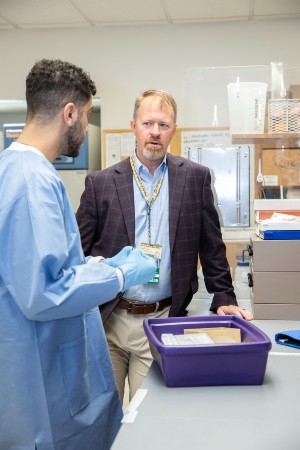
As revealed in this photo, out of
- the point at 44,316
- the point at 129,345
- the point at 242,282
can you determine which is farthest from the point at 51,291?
the point at 242,282

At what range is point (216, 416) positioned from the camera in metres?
1.06

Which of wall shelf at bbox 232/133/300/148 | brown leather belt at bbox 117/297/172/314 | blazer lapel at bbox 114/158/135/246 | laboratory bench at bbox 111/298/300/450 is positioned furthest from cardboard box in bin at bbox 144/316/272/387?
wall shelf at bbox 232/133/300/148

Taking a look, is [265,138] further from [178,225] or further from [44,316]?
[44,316]

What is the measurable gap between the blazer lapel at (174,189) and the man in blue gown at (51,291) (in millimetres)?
349

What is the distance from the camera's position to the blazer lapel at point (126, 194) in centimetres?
187

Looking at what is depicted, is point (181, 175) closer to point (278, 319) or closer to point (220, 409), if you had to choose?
point (278, 319)

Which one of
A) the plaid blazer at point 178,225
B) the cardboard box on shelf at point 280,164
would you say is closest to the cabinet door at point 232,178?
the cardboard box on shelf at point 280,164

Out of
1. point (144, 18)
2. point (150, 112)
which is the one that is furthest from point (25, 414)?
point (144, 18)

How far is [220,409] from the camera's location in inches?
42.9

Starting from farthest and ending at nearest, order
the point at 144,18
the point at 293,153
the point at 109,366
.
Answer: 1. the point at 144,18
2. the point at 293,153
3. the point at 109,366

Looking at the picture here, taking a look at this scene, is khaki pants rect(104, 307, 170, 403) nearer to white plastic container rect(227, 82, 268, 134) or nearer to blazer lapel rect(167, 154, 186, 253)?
blazer lapel rect(167, 154, 186, 253)

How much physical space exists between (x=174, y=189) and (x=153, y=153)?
151 millimetres

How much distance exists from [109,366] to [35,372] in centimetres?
29

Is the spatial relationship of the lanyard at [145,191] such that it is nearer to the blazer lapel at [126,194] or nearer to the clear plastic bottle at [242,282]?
the blazer lapel at [126,194]
